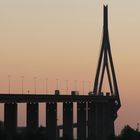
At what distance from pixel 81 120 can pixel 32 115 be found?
2508 centimetres

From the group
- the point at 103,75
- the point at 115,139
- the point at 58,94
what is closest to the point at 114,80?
the point at 103,75

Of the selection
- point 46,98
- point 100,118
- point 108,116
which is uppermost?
point 46,98

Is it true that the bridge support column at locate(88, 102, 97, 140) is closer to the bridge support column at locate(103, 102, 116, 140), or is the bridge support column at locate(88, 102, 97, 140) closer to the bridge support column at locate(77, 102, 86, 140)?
the bridge support column at locate(77, 102, 86, 140)

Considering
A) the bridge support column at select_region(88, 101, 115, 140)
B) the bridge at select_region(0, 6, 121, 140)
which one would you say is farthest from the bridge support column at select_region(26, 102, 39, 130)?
the bridge support column at select_region(88, 101, 115, 140)

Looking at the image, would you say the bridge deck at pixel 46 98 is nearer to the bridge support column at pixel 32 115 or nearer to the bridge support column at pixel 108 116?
the bridge support column at pixel 32 115

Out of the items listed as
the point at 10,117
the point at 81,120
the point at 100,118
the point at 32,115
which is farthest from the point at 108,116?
the point at 10,117

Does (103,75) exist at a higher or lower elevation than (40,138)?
higher

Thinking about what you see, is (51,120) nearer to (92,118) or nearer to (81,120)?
(81,120)

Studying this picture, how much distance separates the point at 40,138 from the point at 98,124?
56.4 meters

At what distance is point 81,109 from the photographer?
190m

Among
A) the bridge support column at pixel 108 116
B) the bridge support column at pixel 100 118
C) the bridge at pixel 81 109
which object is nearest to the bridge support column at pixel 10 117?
the bridge at pixel 81 109

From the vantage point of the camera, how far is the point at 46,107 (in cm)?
17212

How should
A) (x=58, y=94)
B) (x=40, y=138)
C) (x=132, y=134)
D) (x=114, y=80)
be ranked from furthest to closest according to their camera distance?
(x=58, y=94) < (x=114, y=80) < (x=132, y=134) < (x=40, y=138)

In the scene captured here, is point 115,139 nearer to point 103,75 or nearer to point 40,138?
point 40,138
